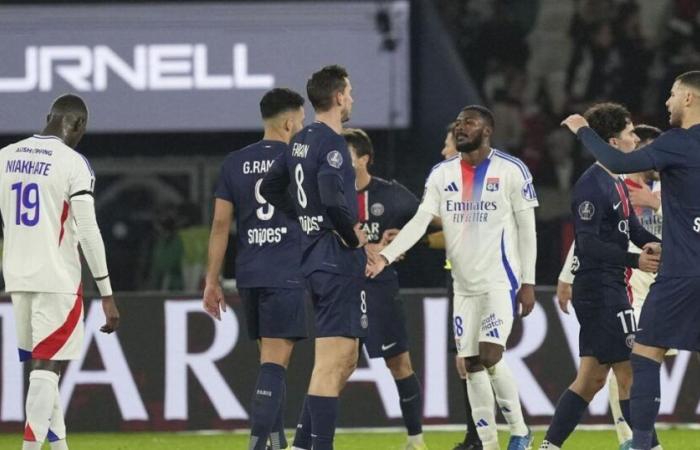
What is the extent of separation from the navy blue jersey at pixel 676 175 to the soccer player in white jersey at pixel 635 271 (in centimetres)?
117

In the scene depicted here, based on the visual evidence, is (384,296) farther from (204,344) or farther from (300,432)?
(204,344)

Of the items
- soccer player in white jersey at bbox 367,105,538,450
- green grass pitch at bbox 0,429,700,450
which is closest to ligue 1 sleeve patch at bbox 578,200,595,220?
soccer player in white jersey at bbox 367,105,538,450

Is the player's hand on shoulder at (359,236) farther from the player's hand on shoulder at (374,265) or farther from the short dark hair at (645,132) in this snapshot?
the short dark hair at (645,132)

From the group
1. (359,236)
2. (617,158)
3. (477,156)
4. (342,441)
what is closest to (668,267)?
(617,158)

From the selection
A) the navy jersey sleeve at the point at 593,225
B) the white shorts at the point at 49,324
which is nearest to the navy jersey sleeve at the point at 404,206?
the navy jersey sleeve at the point at 593,225

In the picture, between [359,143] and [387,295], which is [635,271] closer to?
[387,295]

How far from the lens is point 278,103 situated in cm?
893

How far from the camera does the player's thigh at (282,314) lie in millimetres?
8664

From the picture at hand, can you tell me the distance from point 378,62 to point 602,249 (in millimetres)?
6026

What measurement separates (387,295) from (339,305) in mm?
2020

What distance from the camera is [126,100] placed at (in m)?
14.6

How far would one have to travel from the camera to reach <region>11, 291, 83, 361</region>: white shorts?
8.31 metres

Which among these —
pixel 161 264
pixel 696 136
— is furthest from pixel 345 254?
pixel 161 264

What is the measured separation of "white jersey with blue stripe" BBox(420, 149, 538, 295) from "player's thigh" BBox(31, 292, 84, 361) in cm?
203
